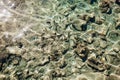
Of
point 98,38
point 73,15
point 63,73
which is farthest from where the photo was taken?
point 73,15

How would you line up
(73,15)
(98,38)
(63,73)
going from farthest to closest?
(73,15)
(98,38)
(63,73)

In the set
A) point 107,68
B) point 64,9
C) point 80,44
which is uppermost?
point 64,9

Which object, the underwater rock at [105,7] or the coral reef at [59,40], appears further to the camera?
the underwater rock at [105,7]

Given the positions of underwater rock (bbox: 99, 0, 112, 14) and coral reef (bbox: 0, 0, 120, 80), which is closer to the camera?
coral reef (bbox: 0, 0, 120, 80)

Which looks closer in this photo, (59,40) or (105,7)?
(59,40)

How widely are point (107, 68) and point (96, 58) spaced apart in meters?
0.32

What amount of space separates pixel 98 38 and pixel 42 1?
1.81m

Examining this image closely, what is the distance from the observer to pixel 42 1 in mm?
6426

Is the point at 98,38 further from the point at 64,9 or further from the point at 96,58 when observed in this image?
the point at 64,9

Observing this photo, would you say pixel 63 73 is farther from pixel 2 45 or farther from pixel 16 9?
pixel 16 9

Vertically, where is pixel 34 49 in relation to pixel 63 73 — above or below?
above

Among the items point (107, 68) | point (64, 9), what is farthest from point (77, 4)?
point (107, 68)

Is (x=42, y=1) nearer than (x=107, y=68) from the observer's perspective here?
No

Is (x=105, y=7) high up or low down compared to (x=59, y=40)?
up
